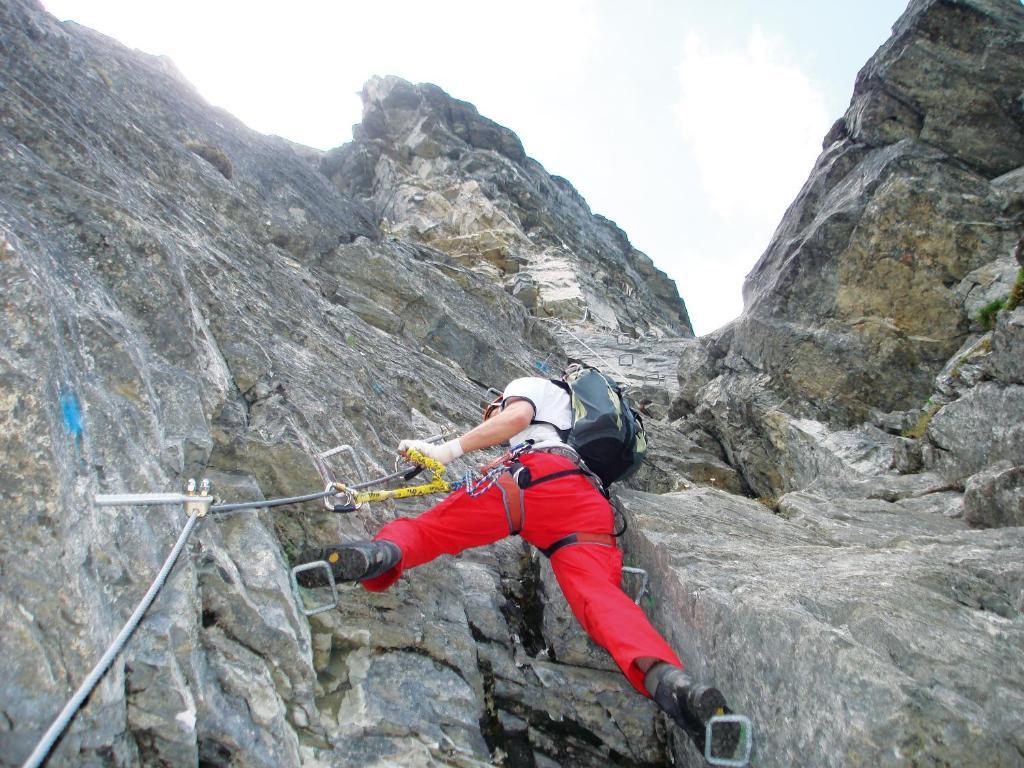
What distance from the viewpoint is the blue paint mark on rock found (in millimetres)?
3299

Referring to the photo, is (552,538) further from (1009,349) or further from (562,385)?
(1009,349)

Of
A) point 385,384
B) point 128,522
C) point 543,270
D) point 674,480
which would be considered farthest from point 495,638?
point 543,270

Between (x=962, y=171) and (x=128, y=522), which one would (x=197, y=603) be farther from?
(x=962, y=171)

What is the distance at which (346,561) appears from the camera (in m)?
4.31

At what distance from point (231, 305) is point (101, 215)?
5.79 feet

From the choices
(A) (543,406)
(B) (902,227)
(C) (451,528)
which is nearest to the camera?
(C) (451,528)

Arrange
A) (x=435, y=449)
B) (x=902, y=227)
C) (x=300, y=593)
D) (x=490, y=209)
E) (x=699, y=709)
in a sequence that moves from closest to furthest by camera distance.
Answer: (x=699, y=709) < (x=300, y=593) < (x=435, y=449) < (x=902, y=227) < (x=490, y=209)

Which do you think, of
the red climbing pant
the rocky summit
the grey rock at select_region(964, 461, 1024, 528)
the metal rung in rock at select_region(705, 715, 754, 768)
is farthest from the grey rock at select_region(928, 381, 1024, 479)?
the metal rung in rock at select_region(705, 715, 754, 768)

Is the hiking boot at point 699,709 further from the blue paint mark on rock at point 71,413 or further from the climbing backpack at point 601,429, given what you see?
the blue paint mark on rock at point 71,413

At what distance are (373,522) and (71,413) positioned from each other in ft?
9.50

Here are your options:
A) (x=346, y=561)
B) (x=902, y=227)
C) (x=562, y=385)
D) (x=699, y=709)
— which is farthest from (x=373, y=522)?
(x=902, y=227)

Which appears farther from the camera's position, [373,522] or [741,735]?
[373,522]

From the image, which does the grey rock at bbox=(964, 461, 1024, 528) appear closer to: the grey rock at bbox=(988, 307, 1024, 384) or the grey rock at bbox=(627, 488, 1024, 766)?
the grey rock at bbox=(627, 488, 1024, 766)

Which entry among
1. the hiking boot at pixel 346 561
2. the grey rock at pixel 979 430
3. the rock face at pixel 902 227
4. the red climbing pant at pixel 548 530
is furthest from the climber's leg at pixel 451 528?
the rock face at pixel 902 227
